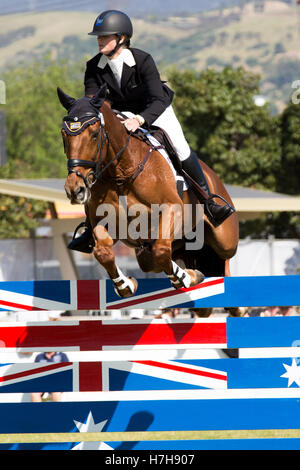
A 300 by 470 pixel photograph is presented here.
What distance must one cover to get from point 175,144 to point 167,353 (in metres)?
1.66

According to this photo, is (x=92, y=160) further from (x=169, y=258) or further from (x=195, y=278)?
(x=195, y=278)

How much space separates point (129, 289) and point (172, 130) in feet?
4.86

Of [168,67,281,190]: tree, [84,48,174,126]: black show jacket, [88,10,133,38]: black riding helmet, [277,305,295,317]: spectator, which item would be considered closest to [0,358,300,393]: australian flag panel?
[84,48,174,126]: black show jacket

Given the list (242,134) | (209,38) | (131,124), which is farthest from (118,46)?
(209,38)

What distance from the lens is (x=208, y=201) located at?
5.41 metres

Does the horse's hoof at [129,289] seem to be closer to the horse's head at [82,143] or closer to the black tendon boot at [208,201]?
the horse's head at [82,143]

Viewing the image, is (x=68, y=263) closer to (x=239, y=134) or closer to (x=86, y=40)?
(x=239, y=134)

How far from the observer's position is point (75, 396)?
4051mm

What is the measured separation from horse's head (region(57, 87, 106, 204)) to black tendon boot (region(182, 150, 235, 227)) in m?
1.23

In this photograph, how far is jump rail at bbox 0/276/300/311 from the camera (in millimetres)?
4031

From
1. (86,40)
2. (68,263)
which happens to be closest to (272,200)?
(68,263)

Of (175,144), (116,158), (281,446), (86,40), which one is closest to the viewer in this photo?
(281,446)

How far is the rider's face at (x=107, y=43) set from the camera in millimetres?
4531

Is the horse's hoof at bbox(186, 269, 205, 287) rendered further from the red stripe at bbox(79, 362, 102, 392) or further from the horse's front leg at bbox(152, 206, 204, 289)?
the red stripe at bbox(79, 362, 102, 392)
